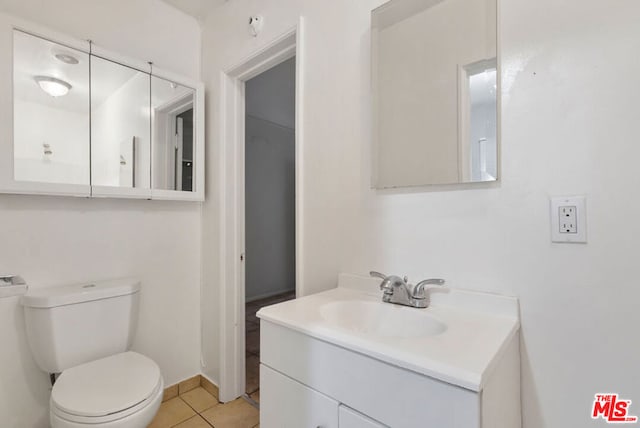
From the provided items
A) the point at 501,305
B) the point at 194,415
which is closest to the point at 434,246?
the point at 501,305

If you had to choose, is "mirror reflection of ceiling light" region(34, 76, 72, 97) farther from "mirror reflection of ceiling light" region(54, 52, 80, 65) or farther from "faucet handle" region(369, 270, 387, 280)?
"faucet handle" region(369, 270, 387, 280)

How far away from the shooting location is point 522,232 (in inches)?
35.1

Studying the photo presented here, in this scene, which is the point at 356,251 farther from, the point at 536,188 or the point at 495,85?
the point at 495,85

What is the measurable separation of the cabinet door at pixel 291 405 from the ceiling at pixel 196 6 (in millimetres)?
2087

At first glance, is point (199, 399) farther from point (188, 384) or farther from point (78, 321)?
point (78, 321)

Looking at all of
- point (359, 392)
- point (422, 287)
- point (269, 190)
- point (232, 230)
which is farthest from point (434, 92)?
point (269, 190)

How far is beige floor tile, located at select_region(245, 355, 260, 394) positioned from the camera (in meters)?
1.90

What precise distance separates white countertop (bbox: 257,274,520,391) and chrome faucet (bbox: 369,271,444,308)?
0.03 m

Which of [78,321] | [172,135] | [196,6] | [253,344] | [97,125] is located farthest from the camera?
[253,344]

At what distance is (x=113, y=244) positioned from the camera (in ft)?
5.24

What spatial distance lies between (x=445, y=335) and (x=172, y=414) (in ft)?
5.43

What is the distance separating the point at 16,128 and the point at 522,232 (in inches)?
78.4

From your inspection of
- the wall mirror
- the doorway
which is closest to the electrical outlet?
the wall mirror

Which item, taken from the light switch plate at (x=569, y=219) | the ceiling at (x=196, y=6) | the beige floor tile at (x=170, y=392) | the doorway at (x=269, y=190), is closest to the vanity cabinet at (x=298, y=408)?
the light switch plate at (x=569, y=219)
